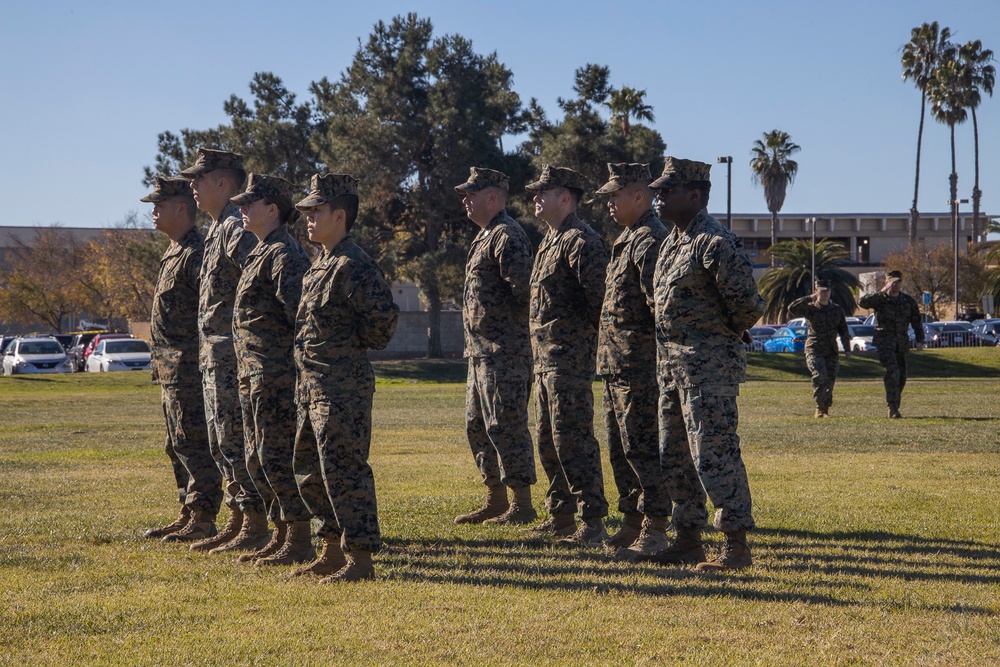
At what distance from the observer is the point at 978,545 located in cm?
770

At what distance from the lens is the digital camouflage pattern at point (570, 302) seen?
790cm

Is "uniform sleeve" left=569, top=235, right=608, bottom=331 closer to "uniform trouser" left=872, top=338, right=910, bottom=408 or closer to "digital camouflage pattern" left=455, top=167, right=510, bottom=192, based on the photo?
"digital camouflage pattern" left=455, top=167, right=510, bottom=192

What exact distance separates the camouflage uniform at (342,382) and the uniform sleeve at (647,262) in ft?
5.50

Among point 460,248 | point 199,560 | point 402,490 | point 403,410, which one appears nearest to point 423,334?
point 460,248

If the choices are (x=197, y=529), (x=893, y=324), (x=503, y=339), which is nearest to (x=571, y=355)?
(x=503, y=339)

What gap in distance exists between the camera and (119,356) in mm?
41188

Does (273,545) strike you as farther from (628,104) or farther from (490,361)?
(628,104)

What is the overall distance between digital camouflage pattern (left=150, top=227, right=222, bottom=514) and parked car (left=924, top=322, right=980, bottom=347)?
148 ft

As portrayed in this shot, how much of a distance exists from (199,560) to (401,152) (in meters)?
36.9

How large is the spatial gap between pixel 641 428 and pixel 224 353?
2695mm

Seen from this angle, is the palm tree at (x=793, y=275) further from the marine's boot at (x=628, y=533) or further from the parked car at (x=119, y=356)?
the marine's boot at (x=628, y=533)

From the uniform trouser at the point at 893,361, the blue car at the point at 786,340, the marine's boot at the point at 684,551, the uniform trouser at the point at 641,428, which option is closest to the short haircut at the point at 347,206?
the uniform trouser at the point at 641,428

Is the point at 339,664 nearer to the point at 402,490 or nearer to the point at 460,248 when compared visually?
the point at 402,490

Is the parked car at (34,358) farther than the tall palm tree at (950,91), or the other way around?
the tall palm tree at (950,91)
